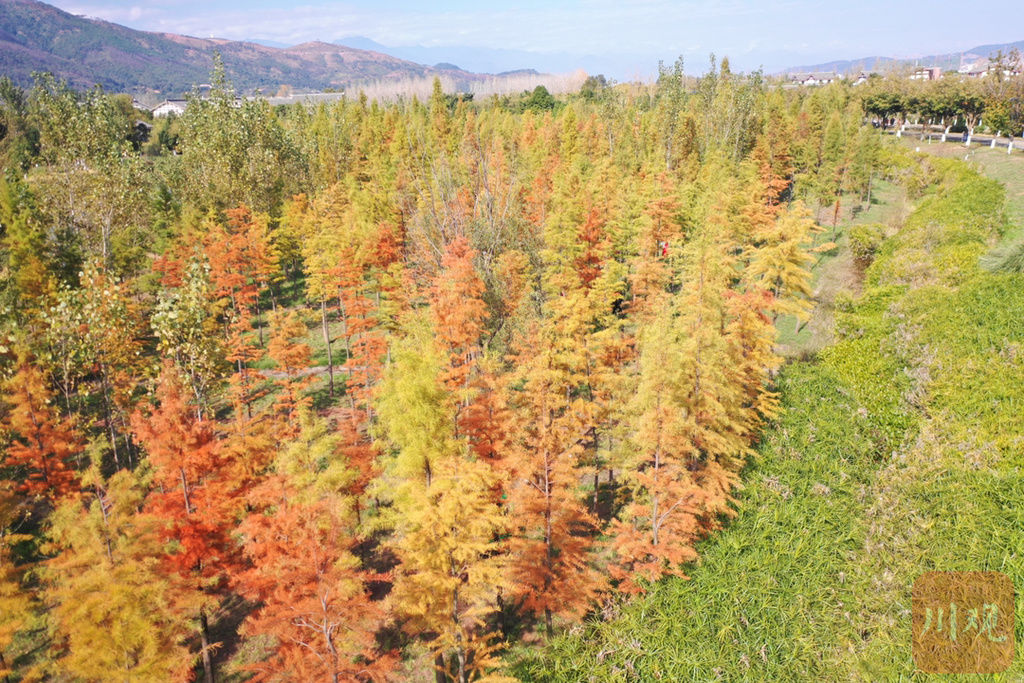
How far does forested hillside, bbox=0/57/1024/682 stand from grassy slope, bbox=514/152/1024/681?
4.0 inches

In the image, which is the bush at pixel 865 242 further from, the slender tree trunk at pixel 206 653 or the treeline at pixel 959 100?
the slender tree trunk at pixel 206 653

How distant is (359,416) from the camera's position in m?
28.4

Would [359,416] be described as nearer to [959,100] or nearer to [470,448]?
[470,448]

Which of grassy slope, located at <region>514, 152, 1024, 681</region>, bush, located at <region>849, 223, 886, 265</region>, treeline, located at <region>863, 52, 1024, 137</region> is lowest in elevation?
grassy slope, located at <region>514, 152, 1024, 681</region>

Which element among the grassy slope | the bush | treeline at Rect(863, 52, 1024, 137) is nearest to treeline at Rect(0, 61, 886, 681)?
the grassy slope

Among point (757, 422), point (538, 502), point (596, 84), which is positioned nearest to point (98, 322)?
point (538, 502)

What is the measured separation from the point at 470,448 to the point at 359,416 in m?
13.7

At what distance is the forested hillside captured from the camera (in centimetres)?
1247

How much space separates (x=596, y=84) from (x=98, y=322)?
109 m

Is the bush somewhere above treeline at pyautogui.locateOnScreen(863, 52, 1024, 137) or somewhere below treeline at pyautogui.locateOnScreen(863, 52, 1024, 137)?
below

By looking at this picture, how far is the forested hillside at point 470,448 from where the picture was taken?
12.5 m

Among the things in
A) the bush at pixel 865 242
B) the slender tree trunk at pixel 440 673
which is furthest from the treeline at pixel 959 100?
the slender tree trunk at pixel 440 673

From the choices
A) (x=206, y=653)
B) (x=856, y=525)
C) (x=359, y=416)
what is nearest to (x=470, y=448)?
(x=206, y=653)

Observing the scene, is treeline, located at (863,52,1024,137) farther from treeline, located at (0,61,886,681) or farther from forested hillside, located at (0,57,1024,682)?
treeline, located at (0,61,886,681)
